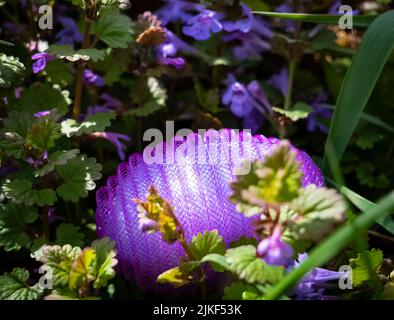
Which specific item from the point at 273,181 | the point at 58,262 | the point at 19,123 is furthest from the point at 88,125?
the point at 273,181

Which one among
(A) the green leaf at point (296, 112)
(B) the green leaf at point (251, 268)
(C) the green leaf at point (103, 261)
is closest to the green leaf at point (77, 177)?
(C) the green leaf at point (103, 261)

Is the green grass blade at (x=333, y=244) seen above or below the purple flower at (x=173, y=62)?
below

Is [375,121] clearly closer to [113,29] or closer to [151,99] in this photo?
[151,99]

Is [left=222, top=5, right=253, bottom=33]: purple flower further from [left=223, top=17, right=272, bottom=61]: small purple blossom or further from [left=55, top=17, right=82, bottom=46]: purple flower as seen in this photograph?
[left=55, top=17, right=82, bottom=46]: purple flower

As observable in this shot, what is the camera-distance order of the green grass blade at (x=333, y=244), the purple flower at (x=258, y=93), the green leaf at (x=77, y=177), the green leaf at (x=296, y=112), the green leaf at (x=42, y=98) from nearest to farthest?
the green grass blade at (x=333, y=244) < the green leaf at (x=77, y=177) < the green leaf at (x=42, y=98) < the green leaf at (x=296, y=112) < the purple flower at (x=258, y=93)

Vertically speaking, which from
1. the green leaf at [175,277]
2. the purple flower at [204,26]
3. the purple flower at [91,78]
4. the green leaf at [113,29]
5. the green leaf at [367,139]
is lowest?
the green leaf at [175,277]

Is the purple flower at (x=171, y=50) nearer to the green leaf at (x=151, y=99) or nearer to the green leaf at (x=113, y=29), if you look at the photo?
the green leaf at (x=151, y=99)

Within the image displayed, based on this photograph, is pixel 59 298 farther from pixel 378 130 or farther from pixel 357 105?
pixel 378 130
